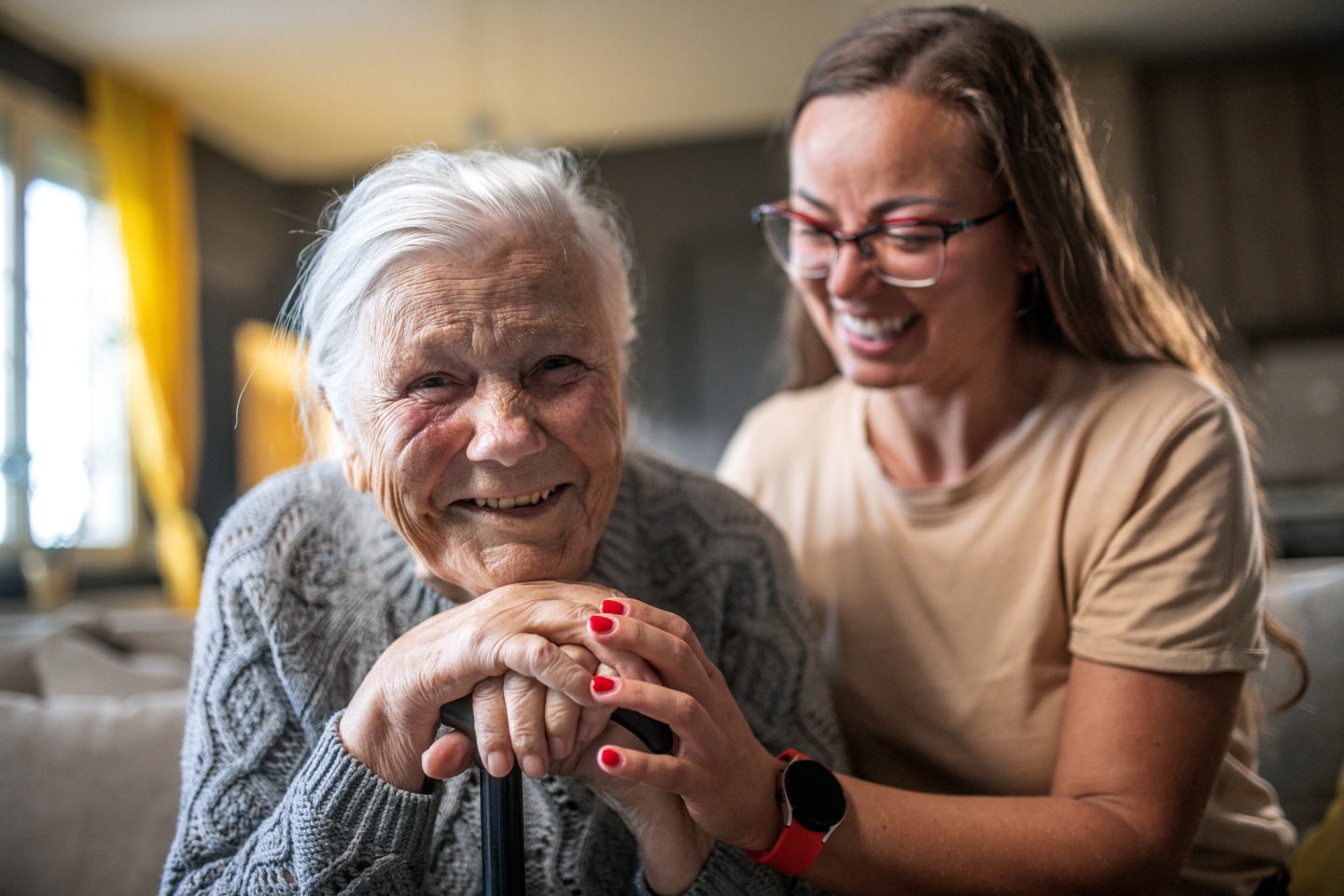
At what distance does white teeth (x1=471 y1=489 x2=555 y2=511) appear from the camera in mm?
923

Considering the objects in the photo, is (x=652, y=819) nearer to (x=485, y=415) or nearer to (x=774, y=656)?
(x=774, y=656)

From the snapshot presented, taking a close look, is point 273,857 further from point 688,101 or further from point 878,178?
point 688,101

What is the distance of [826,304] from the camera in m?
1.45

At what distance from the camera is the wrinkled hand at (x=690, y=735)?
82cm

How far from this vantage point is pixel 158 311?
5633mm

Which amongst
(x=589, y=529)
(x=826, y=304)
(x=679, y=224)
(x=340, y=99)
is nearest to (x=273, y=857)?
(x=589, y=529)

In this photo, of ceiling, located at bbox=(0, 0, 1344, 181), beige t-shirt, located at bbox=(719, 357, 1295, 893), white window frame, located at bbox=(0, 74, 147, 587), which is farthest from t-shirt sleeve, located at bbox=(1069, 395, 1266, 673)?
white window frame, located at bbox=(0, 74, 147, 587)

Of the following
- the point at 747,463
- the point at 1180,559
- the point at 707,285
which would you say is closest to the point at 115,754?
the point at 747,463

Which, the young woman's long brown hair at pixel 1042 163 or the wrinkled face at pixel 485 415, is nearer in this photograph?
the wrinkled face at pixel 485 415

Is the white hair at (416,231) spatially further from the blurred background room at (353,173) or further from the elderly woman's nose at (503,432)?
the blurred background room at (353,173)

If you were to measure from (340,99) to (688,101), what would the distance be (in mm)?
2231

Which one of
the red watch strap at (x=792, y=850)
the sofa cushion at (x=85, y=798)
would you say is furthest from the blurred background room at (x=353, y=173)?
the red watch strap at (x=792, y=850)

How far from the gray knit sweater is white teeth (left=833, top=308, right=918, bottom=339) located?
1.01 feet

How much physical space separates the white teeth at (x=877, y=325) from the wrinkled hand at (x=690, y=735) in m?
0.64
